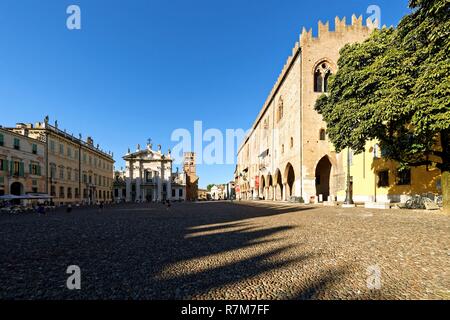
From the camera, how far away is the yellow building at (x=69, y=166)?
37.9 m

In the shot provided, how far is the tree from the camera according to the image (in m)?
11.4

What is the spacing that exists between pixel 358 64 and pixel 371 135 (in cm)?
530

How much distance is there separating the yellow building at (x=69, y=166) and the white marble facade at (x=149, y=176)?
15.1 metres

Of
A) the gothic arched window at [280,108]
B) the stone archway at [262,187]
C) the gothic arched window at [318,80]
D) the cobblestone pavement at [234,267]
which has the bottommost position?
the stone archway at [262,187]

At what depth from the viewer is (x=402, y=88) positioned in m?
13.5

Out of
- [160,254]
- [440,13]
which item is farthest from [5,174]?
[440,13]

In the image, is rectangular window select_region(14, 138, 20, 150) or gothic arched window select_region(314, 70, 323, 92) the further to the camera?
gothic arched window select_region(314, 70, 323, 92)

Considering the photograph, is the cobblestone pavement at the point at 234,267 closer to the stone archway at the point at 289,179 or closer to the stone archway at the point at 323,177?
the stone archway at the point at 323,177

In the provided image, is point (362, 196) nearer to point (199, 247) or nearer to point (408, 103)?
point (408, 103)

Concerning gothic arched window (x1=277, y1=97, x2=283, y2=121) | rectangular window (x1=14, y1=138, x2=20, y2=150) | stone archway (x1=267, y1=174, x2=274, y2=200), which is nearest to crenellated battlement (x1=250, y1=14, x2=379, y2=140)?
gothic arched window (x1=277, y1=97, x2=283, y2=121)

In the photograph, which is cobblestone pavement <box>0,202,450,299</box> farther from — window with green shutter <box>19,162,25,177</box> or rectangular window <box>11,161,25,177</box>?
Result: window with green shutter <box>19,162,25,177</box>

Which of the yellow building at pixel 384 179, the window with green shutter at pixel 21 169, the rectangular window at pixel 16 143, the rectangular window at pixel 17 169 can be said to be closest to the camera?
the yellow building at pixel 384 179

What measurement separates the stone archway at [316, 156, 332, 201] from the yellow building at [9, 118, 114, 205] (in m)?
38.4
